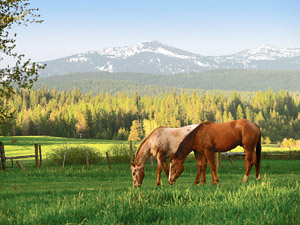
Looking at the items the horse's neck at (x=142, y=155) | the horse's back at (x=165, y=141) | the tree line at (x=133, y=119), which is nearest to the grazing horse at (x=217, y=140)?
the horse's back at (x=165, y=141)

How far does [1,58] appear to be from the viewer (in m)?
21.0

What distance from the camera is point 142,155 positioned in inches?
613

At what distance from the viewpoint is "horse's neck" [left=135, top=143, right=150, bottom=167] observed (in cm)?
1547

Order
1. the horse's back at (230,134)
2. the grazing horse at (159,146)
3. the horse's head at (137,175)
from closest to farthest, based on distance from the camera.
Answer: the horse's back at (230,134)
the horse's head at (137,175)
the grazing horse at (159,146)

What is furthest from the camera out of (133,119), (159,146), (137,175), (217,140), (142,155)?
(133,119)

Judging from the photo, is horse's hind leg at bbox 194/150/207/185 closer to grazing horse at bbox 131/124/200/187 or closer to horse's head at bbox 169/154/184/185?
horse's head at bbox 169/154/184/185

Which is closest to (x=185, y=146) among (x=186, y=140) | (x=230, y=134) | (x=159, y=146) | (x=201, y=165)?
(x=186, y=140)

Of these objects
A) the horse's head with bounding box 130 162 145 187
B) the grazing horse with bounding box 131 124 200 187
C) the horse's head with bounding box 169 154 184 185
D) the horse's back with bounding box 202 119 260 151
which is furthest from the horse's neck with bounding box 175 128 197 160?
the horse's head with bounding box 130 162 145 187

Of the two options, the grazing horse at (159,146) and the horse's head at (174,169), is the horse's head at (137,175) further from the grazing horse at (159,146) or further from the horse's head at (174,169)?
the horse's head at (174,169)

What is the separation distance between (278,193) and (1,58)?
16917mm

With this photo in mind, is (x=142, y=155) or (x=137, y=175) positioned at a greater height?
(x=142, y=155)

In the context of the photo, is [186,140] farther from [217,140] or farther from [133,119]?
[133,119]

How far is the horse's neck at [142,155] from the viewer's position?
50.8 feet

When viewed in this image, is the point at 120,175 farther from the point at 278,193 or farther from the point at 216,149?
the point at 278,193
